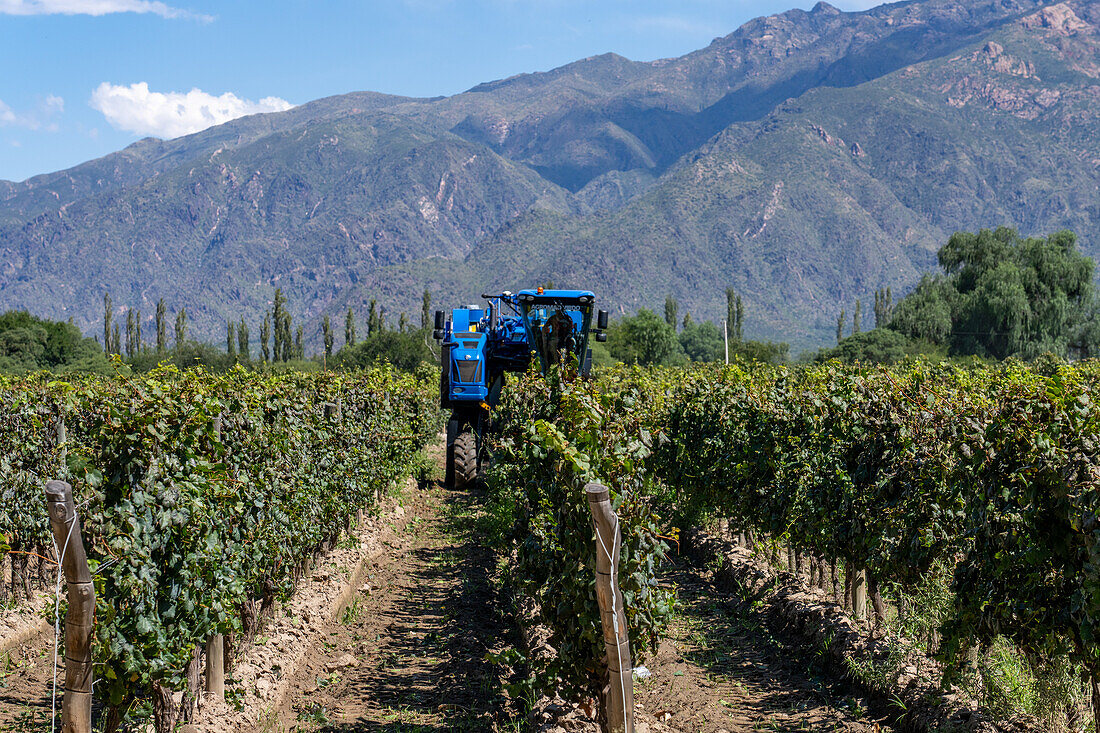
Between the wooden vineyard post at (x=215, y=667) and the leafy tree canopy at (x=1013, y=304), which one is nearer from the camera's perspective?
the wooden vineyard post at (x=215, y=667)

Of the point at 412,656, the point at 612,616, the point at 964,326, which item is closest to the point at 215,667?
the point at 412,656

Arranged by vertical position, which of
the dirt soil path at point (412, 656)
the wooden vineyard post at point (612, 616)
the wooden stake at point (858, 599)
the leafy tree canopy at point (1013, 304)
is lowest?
the dirt soil path at point (412, 656)

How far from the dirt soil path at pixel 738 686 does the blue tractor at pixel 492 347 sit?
667cm

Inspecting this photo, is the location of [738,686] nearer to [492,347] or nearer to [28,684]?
[28,684]

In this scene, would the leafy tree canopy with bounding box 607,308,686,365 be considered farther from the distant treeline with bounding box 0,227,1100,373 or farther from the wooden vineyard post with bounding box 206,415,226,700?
the wooden vineyard post with bounding box 206,415,226,700

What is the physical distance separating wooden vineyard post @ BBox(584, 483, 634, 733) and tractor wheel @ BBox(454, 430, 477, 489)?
41.3 feet

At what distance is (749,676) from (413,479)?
1424 centimetres

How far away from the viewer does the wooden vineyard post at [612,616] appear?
193 inches

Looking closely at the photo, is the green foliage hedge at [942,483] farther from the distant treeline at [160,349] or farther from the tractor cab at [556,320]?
the distant treeline at [160,349]

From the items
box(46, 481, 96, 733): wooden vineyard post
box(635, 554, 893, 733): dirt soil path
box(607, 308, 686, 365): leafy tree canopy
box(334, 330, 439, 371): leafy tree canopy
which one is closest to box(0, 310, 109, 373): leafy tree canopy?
box(334, 330, 439, 371): leafy tree canopy

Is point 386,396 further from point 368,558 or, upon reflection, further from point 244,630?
point 244,630

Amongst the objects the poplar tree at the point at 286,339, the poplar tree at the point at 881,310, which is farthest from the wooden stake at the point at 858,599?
the poplar tree at the point at 881,310

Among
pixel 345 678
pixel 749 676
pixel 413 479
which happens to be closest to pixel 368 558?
pixel 345 678

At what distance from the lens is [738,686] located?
297 inches
